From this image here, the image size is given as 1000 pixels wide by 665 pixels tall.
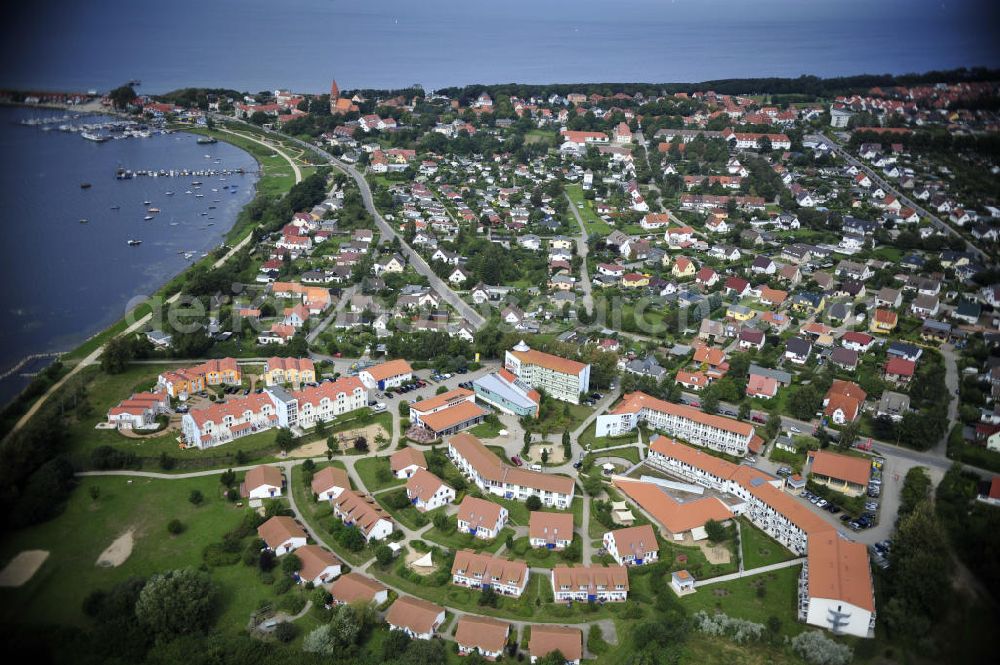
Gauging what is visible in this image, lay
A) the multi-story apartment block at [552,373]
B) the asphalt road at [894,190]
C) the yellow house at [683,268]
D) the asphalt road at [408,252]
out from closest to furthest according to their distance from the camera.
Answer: the multi-story apartment block at [552,373] < the asphalt road at [408,252] < the yellow house at [683,268] < the asphalt road at [894,190]

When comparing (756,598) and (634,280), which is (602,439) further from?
(634,280)

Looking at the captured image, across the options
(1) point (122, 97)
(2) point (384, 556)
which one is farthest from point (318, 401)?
(1) point (122, 97)

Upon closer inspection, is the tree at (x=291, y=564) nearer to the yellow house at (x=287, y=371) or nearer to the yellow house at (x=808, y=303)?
the yellow house at (x=287, y=371)

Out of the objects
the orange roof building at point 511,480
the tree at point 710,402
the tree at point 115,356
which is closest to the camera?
the orange roof building at point 511,480

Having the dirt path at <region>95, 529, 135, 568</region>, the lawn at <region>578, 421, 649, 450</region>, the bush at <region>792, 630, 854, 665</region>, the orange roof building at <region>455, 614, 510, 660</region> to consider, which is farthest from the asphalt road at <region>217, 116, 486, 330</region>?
the bush at <region>792, 630, 854, 665</region>

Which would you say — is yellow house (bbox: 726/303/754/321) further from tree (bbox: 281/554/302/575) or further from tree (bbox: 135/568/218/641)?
tree (bbox: 135/568/218/641)

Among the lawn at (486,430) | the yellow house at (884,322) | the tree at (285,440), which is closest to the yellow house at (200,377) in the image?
the tree at (285,440)
